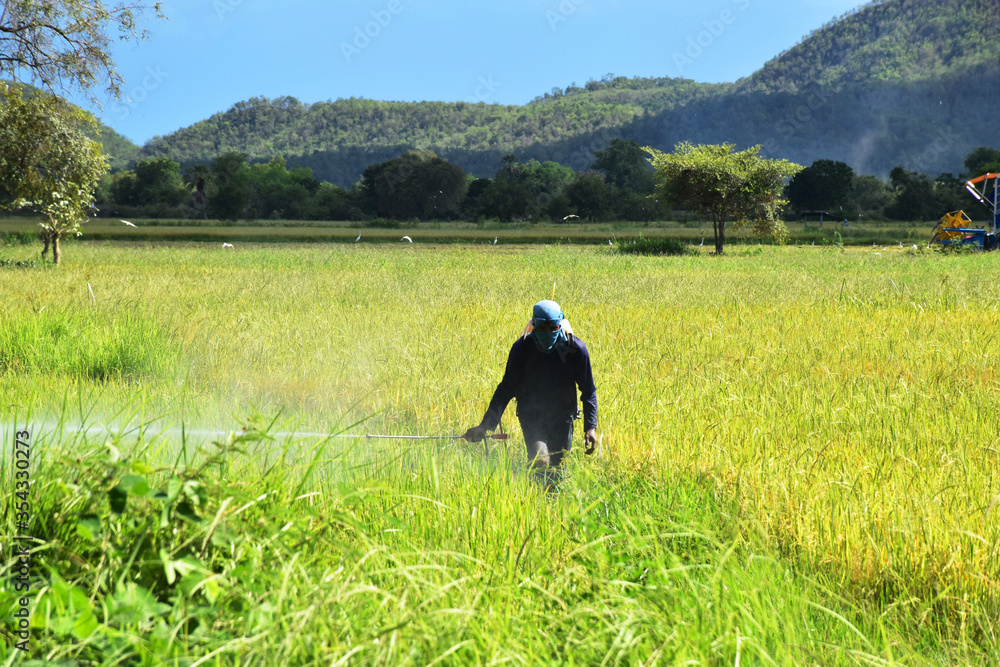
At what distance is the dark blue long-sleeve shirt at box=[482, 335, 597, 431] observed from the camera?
417 cm

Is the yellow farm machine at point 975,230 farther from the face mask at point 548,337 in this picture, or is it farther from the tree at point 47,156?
the tree at point 47,156

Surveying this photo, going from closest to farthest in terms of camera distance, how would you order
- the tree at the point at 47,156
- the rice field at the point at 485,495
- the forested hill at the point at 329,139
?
1. the rice field at the point at 485,495
2. the tree at the point at 47,156
3. the forested hill at the point at 329,139

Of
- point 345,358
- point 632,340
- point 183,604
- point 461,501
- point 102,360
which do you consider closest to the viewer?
point 183,604

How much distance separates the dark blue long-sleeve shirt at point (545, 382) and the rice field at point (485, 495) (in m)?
0.40

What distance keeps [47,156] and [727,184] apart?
94.4ft

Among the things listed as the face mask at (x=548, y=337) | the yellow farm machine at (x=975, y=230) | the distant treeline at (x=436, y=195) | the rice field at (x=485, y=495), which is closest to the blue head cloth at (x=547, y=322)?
the face mask at (x=548, y=337)

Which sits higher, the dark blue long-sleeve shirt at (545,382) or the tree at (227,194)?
the tree at (227,194)

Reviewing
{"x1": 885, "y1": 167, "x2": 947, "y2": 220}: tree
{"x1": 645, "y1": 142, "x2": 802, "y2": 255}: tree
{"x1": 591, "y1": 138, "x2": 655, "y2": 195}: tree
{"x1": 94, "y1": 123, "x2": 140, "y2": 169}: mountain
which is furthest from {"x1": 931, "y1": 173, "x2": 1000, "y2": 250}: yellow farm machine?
{"x1": 94, "y1": 123, "x2": 140, "y2": 169}: mountain

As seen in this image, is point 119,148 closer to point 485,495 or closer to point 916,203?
point 916,203

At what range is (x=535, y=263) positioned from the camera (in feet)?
81.5

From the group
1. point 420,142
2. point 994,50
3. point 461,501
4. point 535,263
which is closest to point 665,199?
point 535,263

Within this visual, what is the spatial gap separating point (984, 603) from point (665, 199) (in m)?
35.4

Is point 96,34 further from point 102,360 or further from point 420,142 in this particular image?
point 420,142

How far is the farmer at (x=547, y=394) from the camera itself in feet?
13.5
